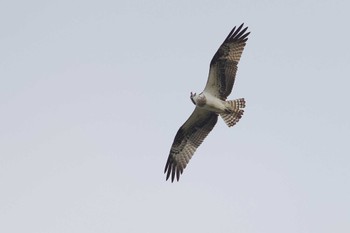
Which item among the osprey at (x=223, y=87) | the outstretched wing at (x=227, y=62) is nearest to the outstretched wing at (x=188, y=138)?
the osprey at (x=223, y=87)

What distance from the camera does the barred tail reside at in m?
18.8

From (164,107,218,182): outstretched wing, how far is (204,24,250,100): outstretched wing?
0.97 meters

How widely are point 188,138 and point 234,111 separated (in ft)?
5.99

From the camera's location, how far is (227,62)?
729 inches

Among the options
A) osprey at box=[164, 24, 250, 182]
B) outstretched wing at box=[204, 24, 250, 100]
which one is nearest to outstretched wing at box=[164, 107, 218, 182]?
osprey at box=[164, 24, 250, 182]

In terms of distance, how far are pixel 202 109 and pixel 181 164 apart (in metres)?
1.79

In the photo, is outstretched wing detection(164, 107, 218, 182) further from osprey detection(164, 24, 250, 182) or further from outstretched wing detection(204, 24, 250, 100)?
outstretched wing detection(204, 24, 250, 100)

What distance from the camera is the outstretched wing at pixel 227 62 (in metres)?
18.5

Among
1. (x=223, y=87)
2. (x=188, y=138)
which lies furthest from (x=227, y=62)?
(x=188, y=138)

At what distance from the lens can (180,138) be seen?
792 inches

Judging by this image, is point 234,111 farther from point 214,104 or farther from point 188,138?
point 188,138

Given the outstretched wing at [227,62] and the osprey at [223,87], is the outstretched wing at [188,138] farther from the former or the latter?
the outstretched wing at [227,62]

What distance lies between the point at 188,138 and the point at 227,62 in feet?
8.53

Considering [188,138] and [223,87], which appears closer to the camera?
[223,87]
